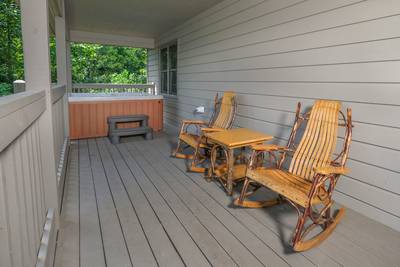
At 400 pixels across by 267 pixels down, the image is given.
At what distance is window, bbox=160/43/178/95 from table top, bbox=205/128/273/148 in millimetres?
3717

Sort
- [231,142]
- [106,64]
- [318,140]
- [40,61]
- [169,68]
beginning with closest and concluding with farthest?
[40,61] < [318,140] < [231,142] < [169,68] < [106,64]

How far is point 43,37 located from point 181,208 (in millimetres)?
1708

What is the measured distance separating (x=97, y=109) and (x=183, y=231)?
12.6ft

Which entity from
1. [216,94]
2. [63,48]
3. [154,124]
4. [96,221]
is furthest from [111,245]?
[154,124]

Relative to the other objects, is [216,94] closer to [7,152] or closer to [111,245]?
[111,245]

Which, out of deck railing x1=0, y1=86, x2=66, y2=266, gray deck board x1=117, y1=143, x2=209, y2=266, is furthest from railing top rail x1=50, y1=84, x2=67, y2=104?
gray deck board x1=117, y1=143, x2=209, y2=266

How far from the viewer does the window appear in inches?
255

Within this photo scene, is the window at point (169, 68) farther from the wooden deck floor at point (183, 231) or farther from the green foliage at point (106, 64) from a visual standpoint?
the green foliage at point (106, 64)

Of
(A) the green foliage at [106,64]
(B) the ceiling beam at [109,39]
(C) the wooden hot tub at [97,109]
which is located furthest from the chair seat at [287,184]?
(A) the green foliage at [106,64]

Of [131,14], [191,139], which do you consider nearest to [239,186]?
[191,139]

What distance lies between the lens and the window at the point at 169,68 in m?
6.49

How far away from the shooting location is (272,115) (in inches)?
128

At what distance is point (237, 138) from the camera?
2.81 meters

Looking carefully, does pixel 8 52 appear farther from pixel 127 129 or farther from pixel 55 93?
pixel 127 129
